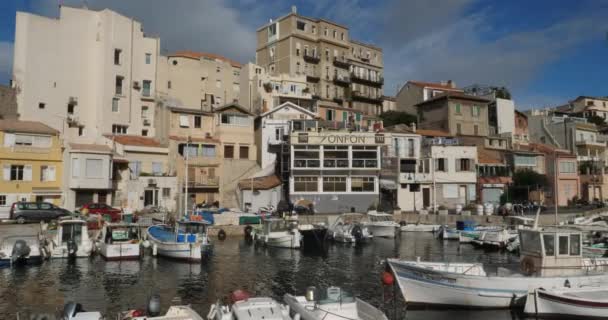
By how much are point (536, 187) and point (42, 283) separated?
57982mm

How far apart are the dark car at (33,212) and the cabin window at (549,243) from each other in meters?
35.7

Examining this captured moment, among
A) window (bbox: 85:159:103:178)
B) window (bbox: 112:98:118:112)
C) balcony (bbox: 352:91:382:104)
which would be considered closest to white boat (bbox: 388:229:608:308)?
window (bbox: 85:159:103:178)

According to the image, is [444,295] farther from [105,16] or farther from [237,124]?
[105,16]

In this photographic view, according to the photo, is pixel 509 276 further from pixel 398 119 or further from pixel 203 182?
pixel 398 119

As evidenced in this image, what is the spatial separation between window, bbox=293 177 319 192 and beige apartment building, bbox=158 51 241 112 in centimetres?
1937

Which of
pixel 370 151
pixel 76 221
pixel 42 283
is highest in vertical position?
pixel 370 151

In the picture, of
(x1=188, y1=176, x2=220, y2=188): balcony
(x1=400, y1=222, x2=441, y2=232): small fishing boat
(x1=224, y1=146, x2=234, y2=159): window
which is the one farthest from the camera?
(x1=224, y1=146, x2=234, y2=159): window

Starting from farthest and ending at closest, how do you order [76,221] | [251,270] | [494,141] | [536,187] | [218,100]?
[218,100], [494,141], [536,187], [76,221], [251,270]

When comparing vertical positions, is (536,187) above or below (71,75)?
below

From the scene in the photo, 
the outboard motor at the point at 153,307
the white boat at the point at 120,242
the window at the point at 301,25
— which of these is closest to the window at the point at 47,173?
the white boat at the point at 120,242

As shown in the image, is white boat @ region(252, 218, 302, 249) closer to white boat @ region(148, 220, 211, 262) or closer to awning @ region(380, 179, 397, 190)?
white boat @ region(148, 220, 211, 262)

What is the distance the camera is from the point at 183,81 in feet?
227

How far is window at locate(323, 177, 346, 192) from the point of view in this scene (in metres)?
54.7

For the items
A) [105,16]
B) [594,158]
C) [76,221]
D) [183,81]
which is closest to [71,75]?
[105,16]
